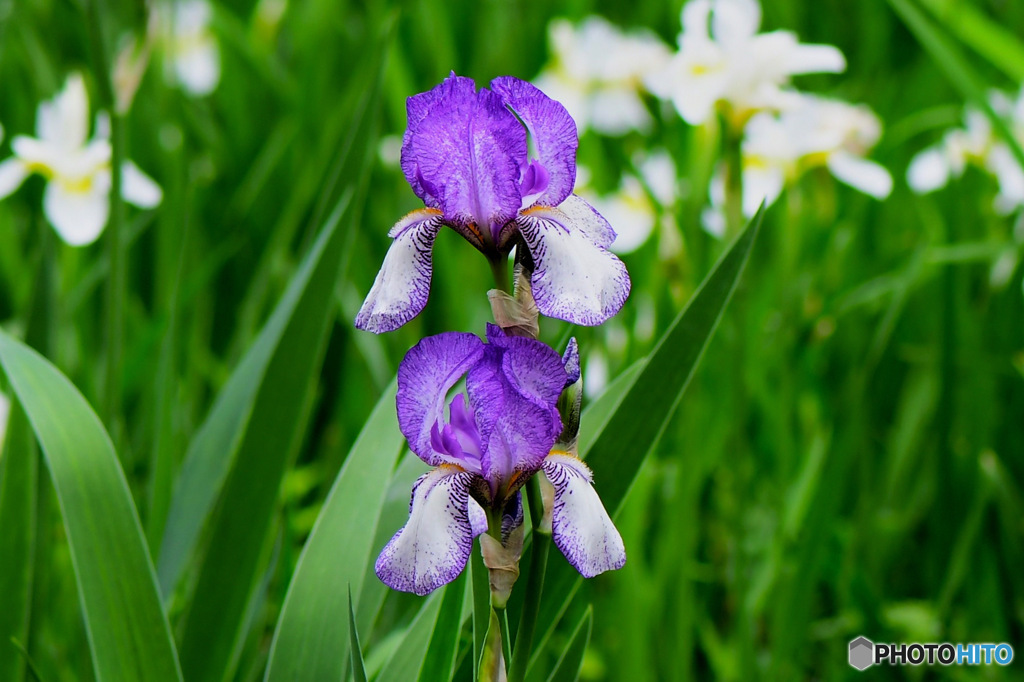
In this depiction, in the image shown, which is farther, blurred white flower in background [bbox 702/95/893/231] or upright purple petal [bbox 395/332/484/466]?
blurred white flower in background [bbox 702/95/893/231]

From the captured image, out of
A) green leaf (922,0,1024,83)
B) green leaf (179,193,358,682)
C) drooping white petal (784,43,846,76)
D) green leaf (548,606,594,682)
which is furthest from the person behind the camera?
green leaf (922,0,1024,83)

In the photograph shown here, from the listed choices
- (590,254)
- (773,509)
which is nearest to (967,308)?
(773,509)

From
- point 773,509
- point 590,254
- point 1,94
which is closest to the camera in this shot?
point 590,254

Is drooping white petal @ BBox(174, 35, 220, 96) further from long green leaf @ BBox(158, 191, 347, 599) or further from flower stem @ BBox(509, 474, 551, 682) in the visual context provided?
flower stem @ BBox(509, 474, 551, 682)

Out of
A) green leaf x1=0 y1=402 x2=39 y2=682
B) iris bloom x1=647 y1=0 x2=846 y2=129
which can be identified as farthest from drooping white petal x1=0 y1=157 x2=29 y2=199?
iris bloom x1=647 y1=0 x2=846 y2=129

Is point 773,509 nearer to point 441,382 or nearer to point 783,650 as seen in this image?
point 783,650

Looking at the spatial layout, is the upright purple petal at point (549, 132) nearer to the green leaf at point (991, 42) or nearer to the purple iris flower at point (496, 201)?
the purple iris flower at point (496, 201)

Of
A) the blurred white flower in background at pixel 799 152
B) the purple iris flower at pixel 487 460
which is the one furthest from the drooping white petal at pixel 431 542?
the blurred white flower in background at pixel 799 152
